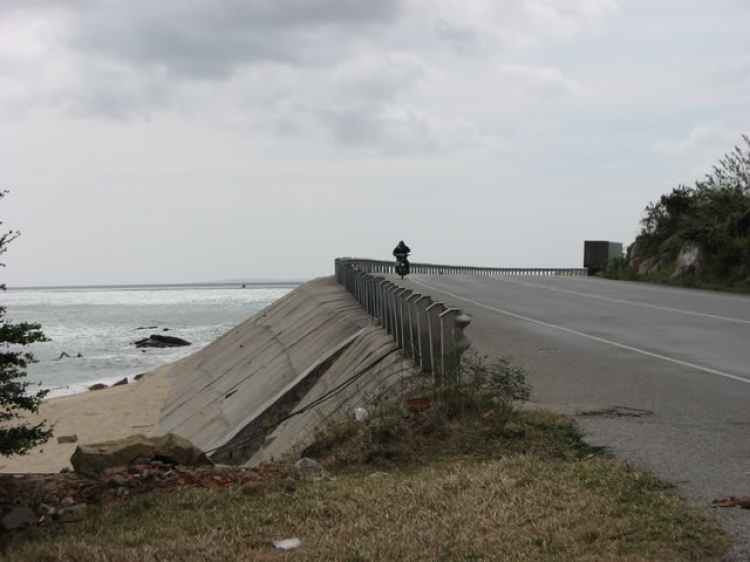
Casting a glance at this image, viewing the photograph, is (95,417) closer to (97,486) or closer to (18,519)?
(97,486)

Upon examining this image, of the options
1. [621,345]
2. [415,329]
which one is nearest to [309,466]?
[415,329]

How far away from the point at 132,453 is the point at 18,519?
170 cm

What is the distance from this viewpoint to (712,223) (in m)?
34.2

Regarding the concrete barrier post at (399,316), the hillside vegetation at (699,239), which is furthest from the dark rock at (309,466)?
the hillside vegetation at (699,239)

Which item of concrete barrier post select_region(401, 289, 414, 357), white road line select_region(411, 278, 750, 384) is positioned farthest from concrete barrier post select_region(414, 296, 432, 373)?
white road line select_region(411, 278, 750, 384)

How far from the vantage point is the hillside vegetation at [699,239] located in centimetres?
3284

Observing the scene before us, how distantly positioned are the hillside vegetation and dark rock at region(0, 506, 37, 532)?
27.0 m

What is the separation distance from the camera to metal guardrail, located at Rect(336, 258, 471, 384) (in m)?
11.1

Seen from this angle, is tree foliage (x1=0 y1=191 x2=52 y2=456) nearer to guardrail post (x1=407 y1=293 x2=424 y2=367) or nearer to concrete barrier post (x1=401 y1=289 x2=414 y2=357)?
guardrail post (x1=407 y1=293 x2=424 y2=367)

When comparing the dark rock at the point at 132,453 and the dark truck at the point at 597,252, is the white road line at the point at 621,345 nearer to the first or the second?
the dark rock at the point at 132,453

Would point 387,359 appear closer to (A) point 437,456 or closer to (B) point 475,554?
(A) point 437,456

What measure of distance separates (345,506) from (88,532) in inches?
70.6

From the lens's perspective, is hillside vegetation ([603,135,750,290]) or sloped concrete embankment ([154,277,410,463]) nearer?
sloped concrete embankment ([154,277,410,463])

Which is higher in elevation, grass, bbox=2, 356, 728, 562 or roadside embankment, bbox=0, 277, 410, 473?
grass, bbox=2, 356, 728, 562
